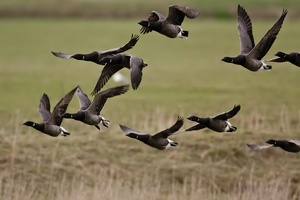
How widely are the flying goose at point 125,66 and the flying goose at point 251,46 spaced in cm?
122

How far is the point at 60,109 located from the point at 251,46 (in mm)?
2838

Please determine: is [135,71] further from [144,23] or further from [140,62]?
[144,23]

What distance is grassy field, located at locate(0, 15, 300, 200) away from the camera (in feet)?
54.3

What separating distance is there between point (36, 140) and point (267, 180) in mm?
4763

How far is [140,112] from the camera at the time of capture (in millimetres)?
22266

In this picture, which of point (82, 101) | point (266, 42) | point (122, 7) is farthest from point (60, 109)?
point (122, 7)

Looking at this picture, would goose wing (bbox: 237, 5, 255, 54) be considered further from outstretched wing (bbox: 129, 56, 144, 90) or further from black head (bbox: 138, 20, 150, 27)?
outstretched wing (bbox: 129, 56, 144, 90)

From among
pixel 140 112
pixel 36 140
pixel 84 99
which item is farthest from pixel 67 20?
pixel 84 99

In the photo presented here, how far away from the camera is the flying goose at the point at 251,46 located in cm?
1255

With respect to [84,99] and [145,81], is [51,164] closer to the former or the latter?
[84,99]

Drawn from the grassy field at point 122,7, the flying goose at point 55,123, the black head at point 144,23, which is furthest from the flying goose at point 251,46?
the grassy field at point 122,7

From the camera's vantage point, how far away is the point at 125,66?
1320cm

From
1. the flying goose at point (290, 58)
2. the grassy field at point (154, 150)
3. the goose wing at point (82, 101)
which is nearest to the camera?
the flying goose at point (290, 58)

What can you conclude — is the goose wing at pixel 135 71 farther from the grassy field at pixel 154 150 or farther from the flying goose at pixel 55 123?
the grassy field at pixel 154 150
